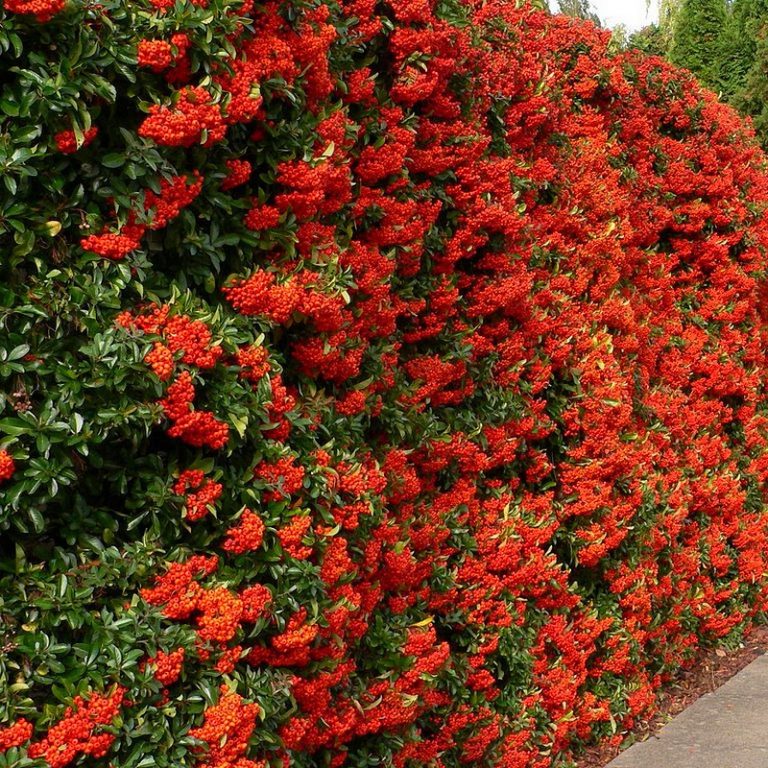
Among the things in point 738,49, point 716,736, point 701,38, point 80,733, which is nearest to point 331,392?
point 80,733

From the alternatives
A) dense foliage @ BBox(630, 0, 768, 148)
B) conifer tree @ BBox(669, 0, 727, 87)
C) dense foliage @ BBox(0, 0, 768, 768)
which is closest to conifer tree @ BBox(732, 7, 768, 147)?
dense foliage @ BBox(630, 0, 768, 148)

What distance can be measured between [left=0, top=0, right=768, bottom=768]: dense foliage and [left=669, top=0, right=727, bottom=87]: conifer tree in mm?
9283

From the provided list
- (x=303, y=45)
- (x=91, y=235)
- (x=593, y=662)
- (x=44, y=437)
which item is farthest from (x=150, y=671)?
(x=593, y=662)

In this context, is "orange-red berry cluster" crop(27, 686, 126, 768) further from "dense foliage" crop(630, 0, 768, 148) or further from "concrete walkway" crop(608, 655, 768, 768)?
"dense foliage" crop(630, 0, 768, 148)

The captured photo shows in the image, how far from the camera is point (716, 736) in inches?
230

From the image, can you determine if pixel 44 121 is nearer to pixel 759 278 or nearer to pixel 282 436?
pixel 282 436

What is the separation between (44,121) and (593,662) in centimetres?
425

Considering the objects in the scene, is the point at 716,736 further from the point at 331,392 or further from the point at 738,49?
the point at 738,49

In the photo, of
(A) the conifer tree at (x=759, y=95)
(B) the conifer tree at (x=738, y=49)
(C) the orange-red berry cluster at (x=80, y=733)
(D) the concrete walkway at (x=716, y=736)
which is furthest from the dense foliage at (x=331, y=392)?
(B) the conifer tree at (x=738, y=49)

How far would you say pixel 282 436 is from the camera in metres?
3.10

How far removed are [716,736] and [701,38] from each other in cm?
1216

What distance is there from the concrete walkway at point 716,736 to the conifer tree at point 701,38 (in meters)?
10.9

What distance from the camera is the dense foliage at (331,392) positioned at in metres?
2.51

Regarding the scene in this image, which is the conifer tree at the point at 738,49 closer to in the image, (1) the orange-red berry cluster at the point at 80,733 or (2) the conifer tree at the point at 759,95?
(2) the conifer tree at the point at 759,95
